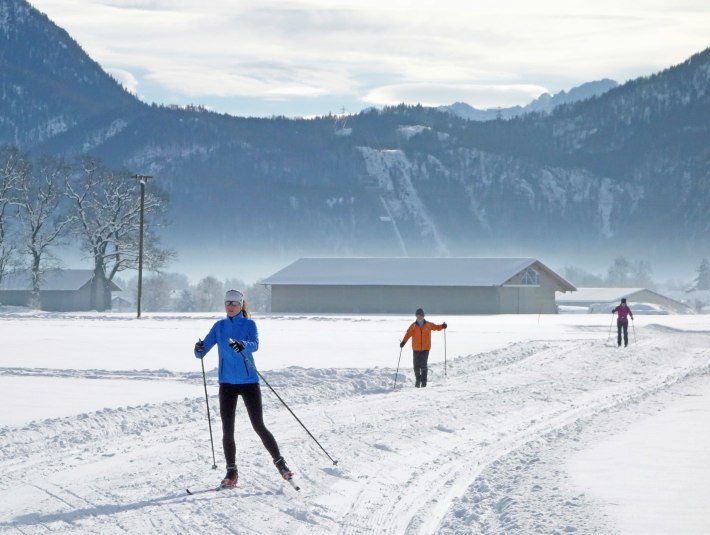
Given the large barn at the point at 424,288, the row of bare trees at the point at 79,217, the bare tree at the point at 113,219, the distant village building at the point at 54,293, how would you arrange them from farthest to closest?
1. the distant village building at the point at 54,293
2. the large barn at the point at 424,288
3. the bare tree at the point at 113,219
4. the row of bare trees at the point at 79,217

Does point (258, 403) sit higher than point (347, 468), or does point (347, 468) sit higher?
point (258, 403)

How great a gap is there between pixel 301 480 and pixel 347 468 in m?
0.87

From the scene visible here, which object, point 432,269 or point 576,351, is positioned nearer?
point 576,351

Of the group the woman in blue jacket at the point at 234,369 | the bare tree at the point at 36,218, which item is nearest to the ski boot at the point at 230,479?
the woman in blue jacket at the point at 234,369

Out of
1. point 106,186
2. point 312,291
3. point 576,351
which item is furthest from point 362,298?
point 576,351

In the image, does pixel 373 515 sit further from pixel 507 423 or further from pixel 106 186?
pixel 106 186

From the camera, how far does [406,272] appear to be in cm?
8544

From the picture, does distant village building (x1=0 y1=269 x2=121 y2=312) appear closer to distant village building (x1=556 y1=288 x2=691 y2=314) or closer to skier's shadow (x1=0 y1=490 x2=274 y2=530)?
distant village building (x1=556 y1=288 x2=691 y2=314)

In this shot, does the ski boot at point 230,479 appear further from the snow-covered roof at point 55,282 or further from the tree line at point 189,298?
the tree line at point 189,298

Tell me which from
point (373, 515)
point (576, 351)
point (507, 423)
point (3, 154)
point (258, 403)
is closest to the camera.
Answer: point (373, 515)

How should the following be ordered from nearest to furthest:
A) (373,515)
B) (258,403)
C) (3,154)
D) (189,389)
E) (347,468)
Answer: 1. (373,515)
2. (258,403)
3. (347,468)
4. (189,389)
5. (3,154)

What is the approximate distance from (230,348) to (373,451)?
10.2ft

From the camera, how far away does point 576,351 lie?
32.4 metres

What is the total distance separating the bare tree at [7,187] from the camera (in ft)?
259
